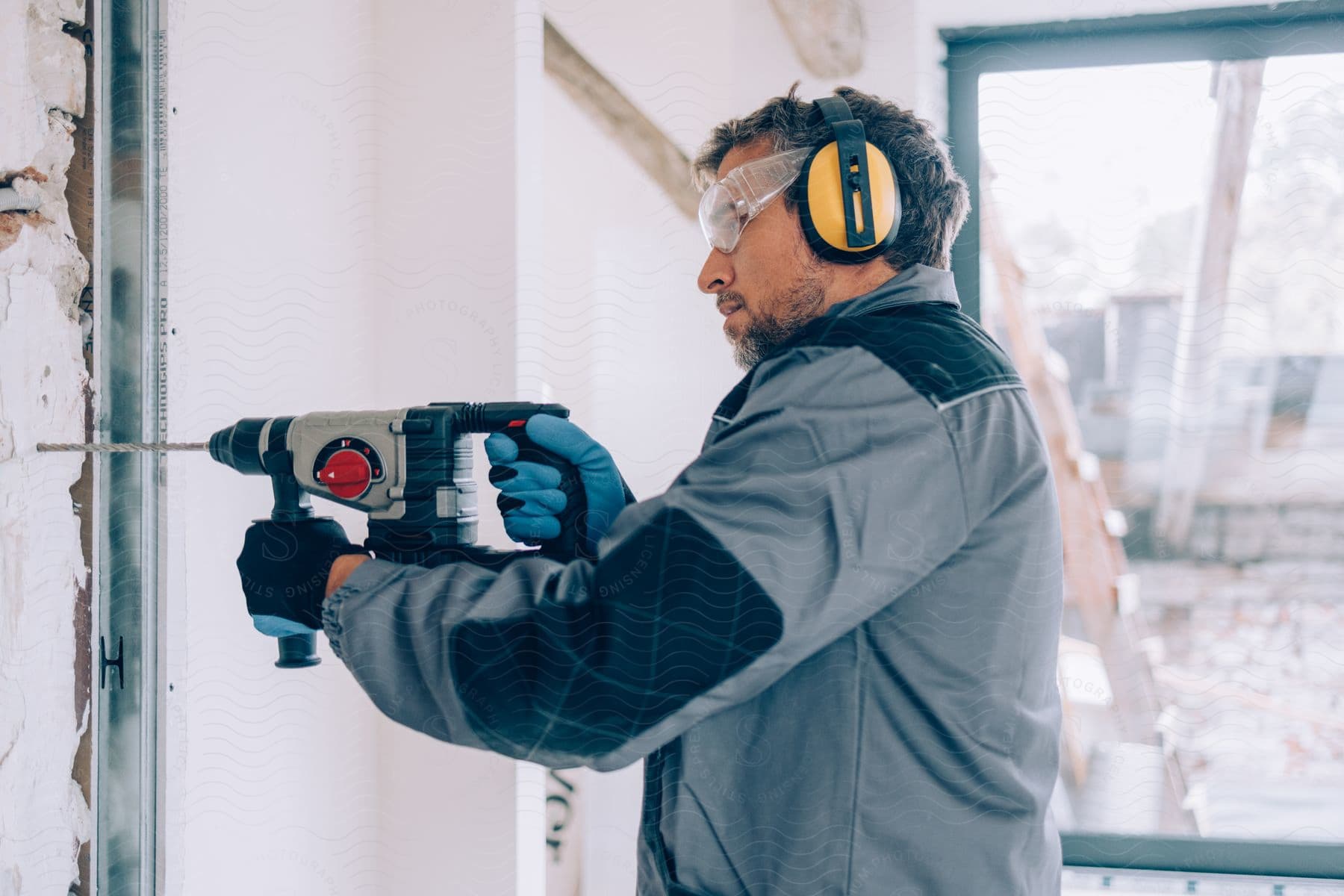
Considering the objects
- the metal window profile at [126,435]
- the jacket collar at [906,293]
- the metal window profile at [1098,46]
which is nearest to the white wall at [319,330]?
the metal window profile at [126,435]

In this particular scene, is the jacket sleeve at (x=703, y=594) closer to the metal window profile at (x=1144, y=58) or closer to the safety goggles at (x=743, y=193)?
the safety goggles at (x=743, y=193)

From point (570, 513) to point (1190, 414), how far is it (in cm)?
108

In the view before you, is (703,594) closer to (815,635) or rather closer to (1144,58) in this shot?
(815,635)

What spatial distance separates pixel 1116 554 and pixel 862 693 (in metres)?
0.95

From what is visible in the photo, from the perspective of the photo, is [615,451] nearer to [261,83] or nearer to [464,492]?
[464,492]

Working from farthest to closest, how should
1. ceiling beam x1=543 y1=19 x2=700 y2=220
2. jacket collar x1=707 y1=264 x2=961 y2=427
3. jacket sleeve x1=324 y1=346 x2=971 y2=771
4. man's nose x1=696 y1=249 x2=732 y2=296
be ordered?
ceiling beam x1=543 y1=19 x2=700 y2=220 < man's nose x1=696 y1=249 x2=732 y2=296 < jacket collar x1=707 y1=264 x2=961 y2=427 < jacket sleeve x1=324 y1=346 x2=971 y2=771

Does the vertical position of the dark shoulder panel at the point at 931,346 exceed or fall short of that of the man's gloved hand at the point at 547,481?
it exceeds it

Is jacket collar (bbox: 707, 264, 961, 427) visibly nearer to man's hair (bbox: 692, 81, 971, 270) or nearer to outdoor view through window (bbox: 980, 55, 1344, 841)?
man's hair (bbox: 692, 81, 971, 270)

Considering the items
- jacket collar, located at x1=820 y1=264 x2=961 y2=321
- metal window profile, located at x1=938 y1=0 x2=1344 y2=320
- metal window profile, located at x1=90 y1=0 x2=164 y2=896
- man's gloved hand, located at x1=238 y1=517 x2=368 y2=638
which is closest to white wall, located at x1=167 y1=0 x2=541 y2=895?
metal window profile, located at x1=90 y1=0 x2=164 y2=896

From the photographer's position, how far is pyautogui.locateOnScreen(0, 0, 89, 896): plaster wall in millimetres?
850

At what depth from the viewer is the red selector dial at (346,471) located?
870mm

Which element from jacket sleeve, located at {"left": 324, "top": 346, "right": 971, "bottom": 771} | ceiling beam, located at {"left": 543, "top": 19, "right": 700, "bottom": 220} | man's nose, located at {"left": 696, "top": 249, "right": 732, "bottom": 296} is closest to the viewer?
jacket sleeve, located at {"left": 324, "top": 346, "right": 971, "bottom": 771}

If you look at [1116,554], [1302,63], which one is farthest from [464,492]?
[1302,63]

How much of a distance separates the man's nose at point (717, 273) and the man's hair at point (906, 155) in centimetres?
9
